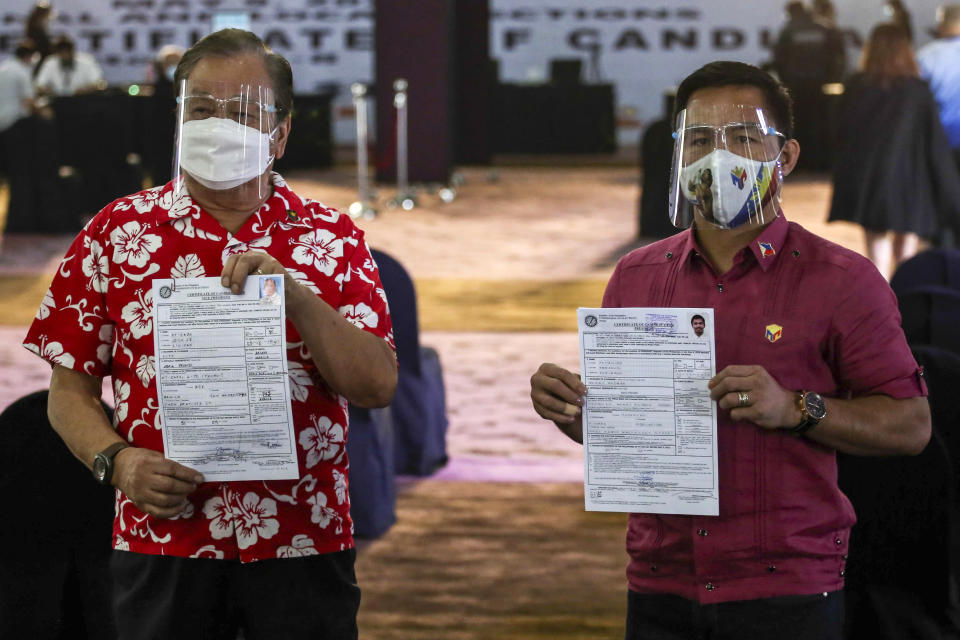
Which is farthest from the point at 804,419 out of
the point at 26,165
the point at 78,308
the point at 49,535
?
the point at 26,165

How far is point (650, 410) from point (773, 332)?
0.20 m

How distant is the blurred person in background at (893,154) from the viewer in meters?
7.32

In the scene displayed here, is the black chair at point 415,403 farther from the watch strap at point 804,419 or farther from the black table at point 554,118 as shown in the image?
the black table at point 554,118

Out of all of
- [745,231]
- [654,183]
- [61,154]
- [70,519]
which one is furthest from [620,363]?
[61,154]

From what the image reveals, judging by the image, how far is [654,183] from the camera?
10.7 metres

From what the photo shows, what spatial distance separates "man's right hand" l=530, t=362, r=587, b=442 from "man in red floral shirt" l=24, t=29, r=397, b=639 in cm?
23

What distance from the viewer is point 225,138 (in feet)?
6.08

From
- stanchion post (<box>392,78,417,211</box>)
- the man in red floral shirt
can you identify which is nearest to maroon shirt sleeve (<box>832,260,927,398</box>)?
the man in red floral shirt

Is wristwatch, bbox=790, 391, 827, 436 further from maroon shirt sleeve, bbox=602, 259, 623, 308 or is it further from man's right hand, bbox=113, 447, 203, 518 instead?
man's right hand, bbox=113, 447, 203, 518

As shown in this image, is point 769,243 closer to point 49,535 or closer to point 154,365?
point 154,365

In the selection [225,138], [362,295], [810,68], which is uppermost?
[225,138]

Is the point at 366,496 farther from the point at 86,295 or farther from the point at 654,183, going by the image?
the point at 654,183

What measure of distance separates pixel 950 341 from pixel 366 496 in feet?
6.33

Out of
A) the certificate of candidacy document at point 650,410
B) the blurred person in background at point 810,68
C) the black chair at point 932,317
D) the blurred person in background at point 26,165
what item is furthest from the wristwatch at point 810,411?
the blurred person in background at point 810,68
